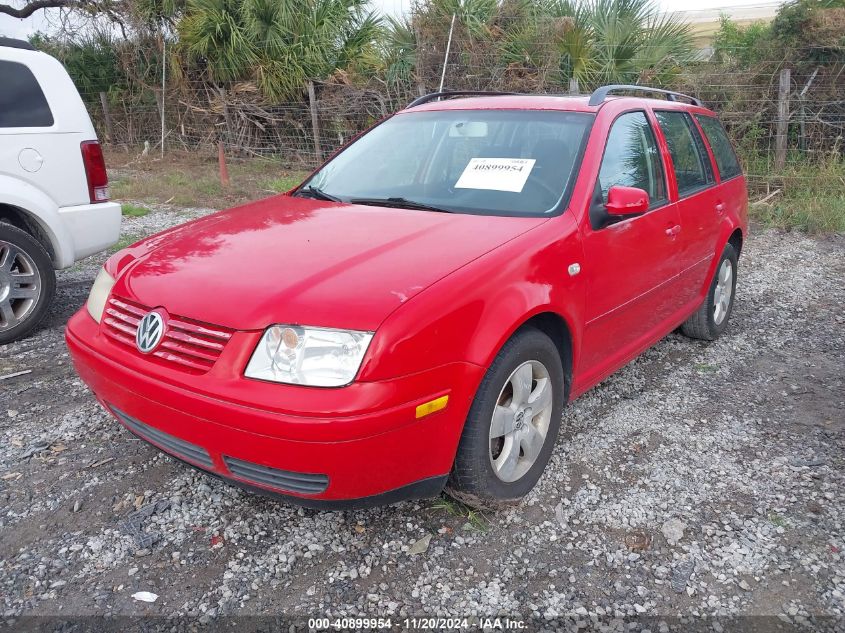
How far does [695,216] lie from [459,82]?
7.67 metres

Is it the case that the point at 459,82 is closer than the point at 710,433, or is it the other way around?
the point at 710,433

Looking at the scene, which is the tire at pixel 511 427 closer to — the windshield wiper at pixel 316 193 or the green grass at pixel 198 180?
the windshield wiper at pixel 316 193

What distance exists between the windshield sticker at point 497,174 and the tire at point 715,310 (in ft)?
6.47

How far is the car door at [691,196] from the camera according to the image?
3.83 m

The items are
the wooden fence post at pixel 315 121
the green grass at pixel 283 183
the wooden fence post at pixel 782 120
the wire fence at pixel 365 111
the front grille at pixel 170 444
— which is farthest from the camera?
the wooden fence post at pixel 315 121

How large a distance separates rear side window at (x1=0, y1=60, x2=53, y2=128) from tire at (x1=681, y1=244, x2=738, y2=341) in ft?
14.8

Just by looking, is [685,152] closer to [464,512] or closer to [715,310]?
[715,310]

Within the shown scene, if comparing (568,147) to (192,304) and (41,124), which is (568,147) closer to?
(192,304)

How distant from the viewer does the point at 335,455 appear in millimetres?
2105

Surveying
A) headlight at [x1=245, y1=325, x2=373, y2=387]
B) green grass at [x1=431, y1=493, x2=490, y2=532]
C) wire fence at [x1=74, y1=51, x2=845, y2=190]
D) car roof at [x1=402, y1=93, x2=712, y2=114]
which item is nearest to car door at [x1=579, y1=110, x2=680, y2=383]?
car roof at [x1=402, y1=93, x2=712, y2=114]

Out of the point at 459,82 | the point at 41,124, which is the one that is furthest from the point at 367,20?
the point at 41,124

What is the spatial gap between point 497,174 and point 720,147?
2337 mm

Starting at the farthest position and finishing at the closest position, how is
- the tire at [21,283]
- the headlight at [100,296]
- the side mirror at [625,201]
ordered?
the tire at [21,283]
the side mirror at [625,201]
the headlight at [100,296]

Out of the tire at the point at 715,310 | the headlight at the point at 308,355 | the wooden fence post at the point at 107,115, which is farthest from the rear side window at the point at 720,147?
the wooden fence post at the point at 107,115
